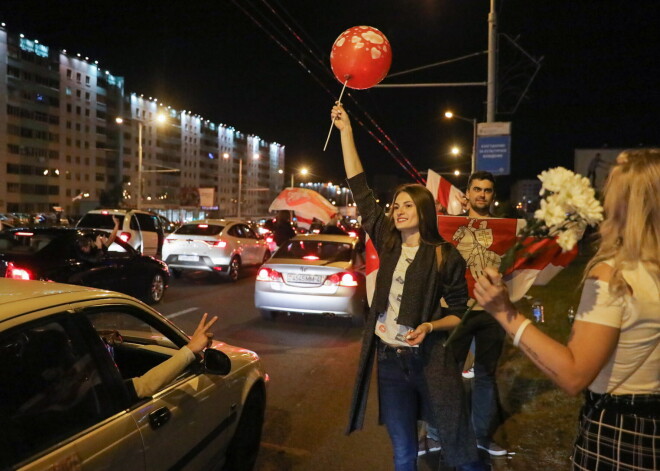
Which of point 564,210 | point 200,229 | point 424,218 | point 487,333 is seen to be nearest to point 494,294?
point 564,210

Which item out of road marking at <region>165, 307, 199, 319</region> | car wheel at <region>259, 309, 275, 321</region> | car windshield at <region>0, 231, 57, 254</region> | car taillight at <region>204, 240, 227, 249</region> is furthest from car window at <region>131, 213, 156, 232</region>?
car wheel at <region>259, 309, 275, 321</region>

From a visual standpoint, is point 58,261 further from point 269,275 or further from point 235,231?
point 235,231

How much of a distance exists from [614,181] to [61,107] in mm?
86926

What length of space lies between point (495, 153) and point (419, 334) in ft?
39.2

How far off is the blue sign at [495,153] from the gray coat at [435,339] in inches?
444

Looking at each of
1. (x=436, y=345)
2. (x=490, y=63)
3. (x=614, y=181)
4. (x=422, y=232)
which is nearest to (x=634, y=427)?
(x=614, y=181)

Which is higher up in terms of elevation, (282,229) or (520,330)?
(282,229)

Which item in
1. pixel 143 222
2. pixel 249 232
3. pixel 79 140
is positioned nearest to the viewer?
pixel 143 222

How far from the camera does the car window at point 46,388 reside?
1.98 m

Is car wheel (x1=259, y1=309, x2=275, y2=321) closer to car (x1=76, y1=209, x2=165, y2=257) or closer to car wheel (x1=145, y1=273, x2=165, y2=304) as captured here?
car wheel (x1=145, y1=273, x2=165, y2=304)

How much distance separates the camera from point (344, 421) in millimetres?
4867

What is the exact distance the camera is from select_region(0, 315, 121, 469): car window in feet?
6.50

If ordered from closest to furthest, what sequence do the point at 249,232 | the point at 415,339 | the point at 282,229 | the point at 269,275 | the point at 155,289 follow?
the point at 415,339 < the point at 269,275 < the point at 155,289 < the point at 282,229 < the point at 249,232

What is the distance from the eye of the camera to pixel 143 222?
15.8 meters
